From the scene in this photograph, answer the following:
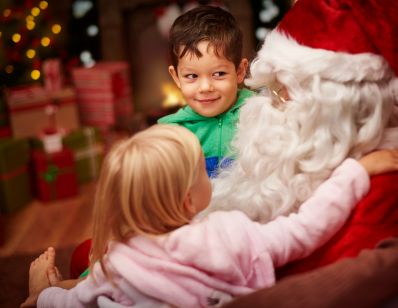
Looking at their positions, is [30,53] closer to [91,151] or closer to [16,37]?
[16,37]

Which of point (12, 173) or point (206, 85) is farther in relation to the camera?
point (12, 173)

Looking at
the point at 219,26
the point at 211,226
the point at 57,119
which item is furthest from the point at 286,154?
the point at 57,119

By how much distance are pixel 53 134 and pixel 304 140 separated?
7.39 ft

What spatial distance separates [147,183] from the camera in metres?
1.04

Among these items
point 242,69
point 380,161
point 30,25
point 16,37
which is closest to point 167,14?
point 30,25

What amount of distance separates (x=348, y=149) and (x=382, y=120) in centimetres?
9

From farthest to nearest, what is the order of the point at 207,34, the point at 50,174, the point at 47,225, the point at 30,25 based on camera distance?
the point at 30,25 → the point at 50,174 → the point at 47,225 → the point at 207,34

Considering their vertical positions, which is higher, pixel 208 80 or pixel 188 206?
pixel 208 80

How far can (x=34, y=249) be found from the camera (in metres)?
2.61

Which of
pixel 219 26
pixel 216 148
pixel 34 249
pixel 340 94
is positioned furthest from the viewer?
pixel 34 249

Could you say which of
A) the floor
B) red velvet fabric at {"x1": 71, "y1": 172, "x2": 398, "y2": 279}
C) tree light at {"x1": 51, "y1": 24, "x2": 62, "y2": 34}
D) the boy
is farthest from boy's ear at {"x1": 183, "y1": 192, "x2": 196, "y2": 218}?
tree light at {"x1": 51, "y1": 24, "x2": 62, "y2": 34}

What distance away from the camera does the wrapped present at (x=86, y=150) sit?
131 inches

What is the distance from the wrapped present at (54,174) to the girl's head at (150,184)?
2.11m

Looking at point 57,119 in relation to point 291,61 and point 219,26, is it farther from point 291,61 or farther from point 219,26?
point 291,61
